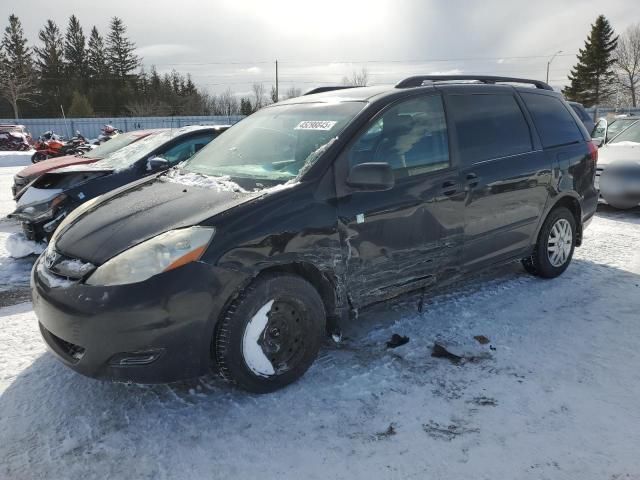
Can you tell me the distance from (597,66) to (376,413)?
63.5m

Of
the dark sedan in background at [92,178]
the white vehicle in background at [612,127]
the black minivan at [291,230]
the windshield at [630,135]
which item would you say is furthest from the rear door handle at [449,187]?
the windshield at [630,135]

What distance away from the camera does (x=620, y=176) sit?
26.4ft

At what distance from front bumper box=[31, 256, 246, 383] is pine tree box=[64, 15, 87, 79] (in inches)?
2895

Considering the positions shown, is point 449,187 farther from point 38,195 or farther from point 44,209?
point 38,195

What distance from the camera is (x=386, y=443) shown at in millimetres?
2537

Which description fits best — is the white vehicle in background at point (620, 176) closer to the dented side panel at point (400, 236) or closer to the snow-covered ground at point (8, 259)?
the dented side panel at point (400, 236)

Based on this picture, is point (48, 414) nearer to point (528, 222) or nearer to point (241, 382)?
point (241, 382)

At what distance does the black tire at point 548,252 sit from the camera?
4.77 m

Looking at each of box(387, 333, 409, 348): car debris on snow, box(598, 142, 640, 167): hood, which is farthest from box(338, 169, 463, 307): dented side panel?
box(598, 142, 640, 167): hood

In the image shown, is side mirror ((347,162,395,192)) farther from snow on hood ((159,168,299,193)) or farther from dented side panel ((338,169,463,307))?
snow on hood ((159,168,299,193))

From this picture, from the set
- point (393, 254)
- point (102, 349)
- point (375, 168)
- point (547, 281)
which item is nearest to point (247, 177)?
point (375, 168)

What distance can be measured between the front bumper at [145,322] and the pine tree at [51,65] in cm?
6962

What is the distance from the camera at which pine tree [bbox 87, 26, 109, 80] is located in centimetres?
6719

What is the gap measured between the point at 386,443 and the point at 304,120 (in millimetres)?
2260
